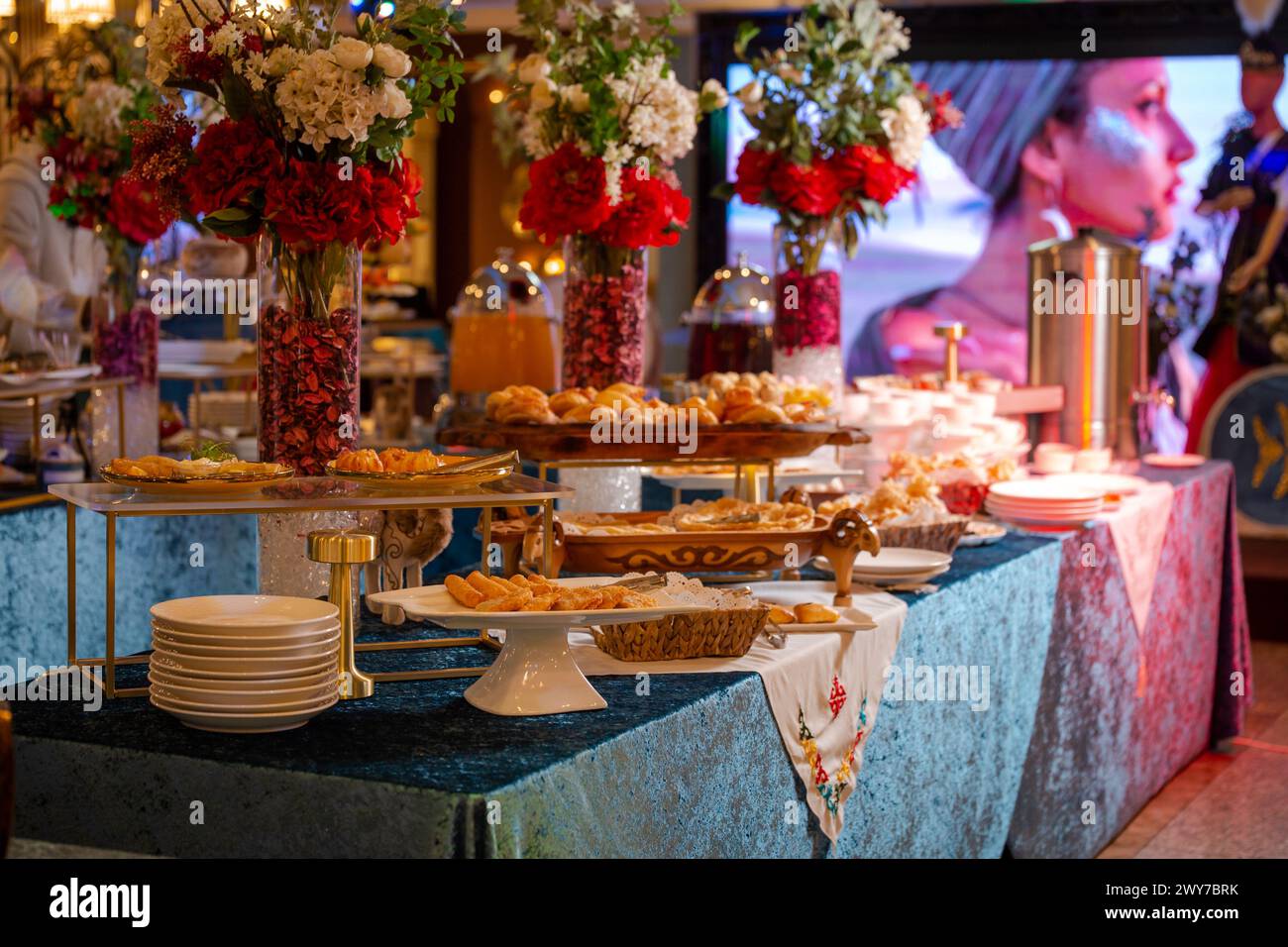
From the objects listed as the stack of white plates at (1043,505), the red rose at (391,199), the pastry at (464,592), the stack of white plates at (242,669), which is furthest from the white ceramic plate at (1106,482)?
the stack of white plates at (242,669)

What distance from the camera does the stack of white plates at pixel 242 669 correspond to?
1926 millimetres

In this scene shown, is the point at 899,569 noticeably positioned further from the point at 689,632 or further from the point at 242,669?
the point at 242,669

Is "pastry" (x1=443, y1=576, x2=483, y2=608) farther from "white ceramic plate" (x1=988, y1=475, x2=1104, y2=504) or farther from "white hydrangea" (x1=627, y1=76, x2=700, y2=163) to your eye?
"white ceramic plate" (x1=988, y1=475, x2=1104, y2=504)

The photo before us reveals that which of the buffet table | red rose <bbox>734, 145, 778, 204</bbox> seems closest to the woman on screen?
red rose <bbox>734, 145, 778, 204</bbox>

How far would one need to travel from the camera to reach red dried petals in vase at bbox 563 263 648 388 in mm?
3617

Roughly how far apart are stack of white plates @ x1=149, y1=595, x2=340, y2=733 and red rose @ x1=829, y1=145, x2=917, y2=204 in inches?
99.6

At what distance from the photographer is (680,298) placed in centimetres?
1054

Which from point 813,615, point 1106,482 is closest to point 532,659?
point 813,615

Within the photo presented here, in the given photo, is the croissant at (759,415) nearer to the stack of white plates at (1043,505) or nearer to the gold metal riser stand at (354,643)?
the gold metal riser stand at (354,643)

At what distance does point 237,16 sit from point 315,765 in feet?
3.77

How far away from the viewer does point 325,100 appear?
234cm

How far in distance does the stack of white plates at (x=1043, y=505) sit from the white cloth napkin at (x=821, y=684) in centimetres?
121

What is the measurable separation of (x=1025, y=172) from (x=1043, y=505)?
20.4 ft
